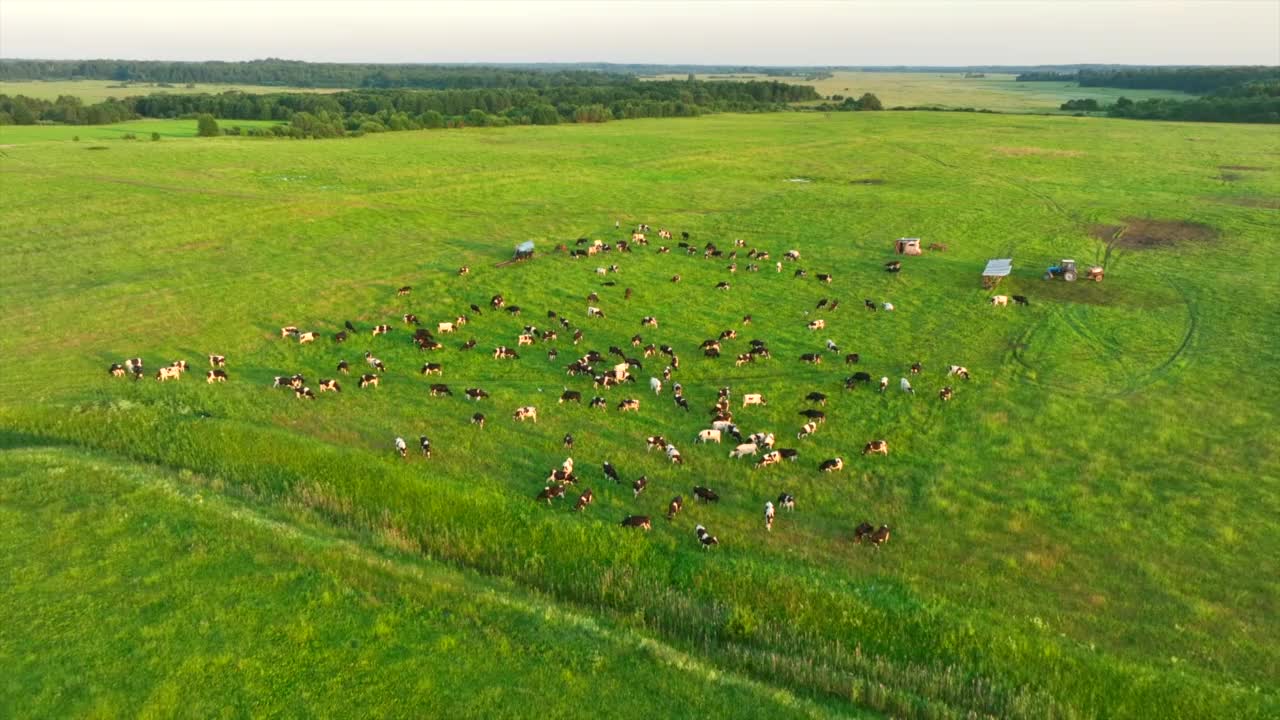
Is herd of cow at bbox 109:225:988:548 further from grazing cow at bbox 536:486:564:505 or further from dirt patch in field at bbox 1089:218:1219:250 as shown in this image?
dirt patch in field at bbox 1089:218:1219:250

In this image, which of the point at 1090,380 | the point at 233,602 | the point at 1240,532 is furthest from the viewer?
the point at 1090,380

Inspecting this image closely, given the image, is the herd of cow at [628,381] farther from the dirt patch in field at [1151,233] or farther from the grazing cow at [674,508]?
the dirt patch in field at [1151,233]

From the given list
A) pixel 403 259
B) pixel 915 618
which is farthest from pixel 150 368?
pixel 915 618

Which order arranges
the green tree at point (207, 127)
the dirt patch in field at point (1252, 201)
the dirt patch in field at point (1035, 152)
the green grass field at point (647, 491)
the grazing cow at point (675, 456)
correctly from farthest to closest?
the green tree at point (207, 127) → the dirt patch in field at point (1035, 152) → the dirt patch in field at point (1252, 201) → the grazing cow at point (675, 456) → the green grass field at point (647, 491)

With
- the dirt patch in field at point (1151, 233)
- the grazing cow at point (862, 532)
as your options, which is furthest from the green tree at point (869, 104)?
the grazing cow at point (862, 532)

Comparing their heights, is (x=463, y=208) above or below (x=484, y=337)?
above

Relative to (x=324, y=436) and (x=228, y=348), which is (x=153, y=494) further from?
(x=228, y=348)
